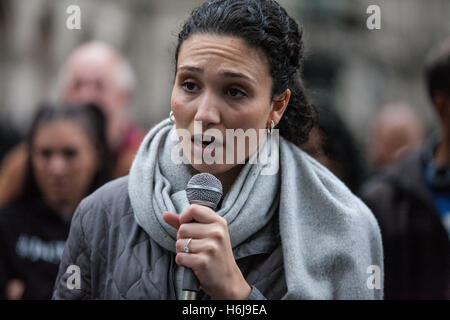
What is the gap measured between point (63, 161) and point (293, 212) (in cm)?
154

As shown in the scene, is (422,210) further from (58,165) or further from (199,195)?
(199,195)

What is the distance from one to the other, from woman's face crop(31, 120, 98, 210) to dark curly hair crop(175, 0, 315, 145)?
1.30 meters

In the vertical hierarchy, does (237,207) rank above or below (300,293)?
above

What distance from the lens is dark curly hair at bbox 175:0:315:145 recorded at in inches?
86.4

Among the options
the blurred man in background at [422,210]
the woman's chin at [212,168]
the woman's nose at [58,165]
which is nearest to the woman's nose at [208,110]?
the woman's chin at [212,168]

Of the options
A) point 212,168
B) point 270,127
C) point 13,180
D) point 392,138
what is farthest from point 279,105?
point 392,138

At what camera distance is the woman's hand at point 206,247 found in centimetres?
199

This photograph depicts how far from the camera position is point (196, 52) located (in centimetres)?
220

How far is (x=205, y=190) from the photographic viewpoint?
6.97 feet

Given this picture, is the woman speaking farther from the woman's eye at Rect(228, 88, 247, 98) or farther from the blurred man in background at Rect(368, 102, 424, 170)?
the blurred man in background at Rect(368, 102, 424, 170)

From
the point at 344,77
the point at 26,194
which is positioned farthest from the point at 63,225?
the point at 344,77
